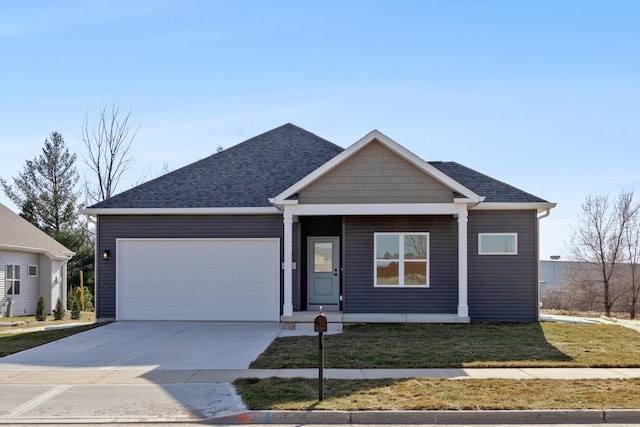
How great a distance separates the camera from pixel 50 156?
43.9 meters

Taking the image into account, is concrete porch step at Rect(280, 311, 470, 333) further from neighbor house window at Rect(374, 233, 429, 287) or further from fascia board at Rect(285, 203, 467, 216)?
fascia board at Rect(285, 203, 467, 216)

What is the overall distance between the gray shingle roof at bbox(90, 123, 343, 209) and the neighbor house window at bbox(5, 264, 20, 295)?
11.2 metres

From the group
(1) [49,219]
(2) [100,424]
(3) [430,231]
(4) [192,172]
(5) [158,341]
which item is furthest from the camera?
(1) [49,219]

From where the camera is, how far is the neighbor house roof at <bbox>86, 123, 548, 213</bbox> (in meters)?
18.1

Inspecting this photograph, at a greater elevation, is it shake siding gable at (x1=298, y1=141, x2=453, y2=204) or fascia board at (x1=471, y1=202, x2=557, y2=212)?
shake siding gable at (x1=298, y1=141, x2=453, y2=204)

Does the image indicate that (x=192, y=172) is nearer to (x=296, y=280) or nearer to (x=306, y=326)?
(x=296, y=280)

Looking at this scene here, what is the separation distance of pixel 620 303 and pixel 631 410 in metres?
27.8

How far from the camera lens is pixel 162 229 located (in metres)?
18.2

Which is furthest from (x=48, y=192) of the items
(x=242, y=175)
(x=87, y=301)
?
(x=242, y=175)

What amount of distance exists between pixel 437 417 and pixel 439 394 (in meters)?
0.91

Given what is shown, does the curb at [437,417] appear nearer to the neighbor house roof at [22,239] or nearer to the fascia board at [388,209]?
the fascia board at [388,209]

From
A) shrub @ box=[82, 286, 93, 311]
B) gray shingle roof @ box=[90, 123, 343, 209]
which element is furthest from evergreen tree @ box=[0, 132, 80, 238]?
gray shingle roof @ box=[90, 123, 343, 209]

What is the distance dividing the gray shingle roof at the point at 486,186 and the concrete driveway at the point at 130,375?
691cm

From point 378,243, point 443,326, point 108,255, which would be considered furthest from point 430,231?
point 108,255
